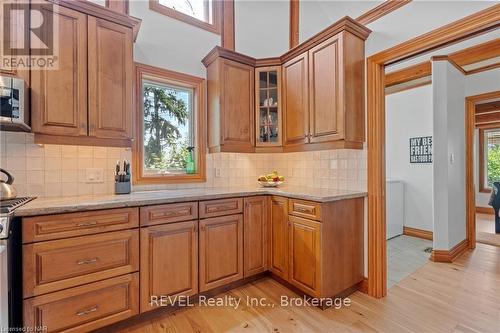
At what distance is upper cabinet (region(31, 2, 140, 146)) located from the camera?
71.0 inches

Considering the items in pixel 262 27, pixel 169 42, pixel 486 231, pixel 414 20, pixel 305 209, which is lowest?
pixel 486 231

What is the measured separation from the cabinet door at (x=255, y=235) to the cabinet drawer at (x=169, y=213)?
56 cm

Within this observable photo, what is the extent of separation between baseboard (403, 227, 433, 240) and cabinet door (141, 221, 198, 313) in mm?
3727

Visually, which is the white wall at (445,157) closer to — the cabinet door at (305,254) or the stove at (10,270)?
the cabinet door at (305,254)

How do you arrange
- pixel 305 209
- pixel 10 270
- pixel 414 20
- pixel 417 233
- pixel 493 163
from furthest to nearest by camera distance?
pixel 493 163, pixel 417 233, pixel 305 209, pixel 414 20, pixel 10 270

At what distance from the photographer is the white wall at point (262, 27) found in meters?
3.16

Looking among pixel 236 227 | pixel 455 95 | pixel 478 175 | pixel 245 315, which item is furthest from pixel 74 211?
pixel 478 175

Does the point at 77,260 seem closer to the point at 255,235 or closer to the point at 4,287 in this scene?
the point at 4,287

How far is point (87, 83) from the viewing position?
6.36 feet

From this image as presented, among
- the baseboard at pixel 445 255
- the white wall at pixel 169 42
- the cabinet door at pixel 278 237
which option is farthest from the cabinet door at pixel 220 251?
the baseboard at pixel 445 255

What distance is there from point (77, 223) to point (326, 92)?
225cm

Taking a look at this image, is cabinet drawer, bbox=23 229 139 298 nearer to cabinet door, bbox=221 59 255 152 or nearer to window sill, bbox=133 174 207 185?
window sill, bbox=133 174 207 185

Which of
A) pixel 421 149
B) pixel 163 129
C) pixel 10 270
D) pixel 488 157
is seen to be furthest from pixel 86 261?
pixel 488 157

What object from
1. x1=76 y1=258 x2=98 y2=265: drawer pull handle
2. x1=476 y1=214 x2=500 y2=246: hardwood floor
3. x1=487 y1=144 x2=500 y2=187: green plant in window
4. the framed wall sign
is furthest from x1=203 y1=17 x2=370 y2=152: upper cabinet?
x1=487 y1=144 x2=500 y2=187: green plant in window
